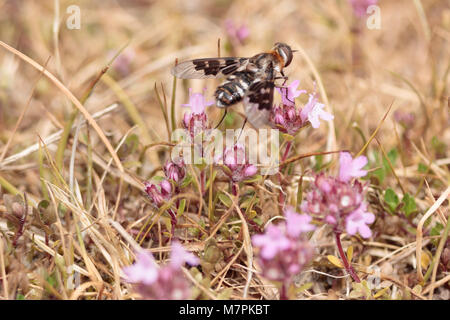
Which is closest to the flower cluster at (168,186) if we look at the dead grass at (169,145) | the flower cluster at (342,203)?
the dead grass at (169,145)

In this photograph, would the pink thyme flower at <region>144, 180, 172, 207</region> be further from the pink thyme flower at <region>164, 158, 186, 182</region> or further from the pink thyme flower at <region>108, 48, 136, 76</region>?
the pink thyme flower at <region>108, 48, 136, 76</region>

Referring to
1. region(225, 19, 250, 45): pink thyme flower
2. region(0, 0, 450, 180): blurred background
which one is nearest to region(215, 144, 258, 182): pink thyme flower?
region(0, 0, 450, 180): blurred background

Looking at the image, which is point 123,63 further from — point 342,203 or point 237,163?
point 342,203

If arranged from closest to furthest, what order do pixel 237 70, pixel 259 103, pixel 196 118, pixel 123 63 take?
pixel 259 103, pixel 196 118, pixel 237 70, pixel 123 63

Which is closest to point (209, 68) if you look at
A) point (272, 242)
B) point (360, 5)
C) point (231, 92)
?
point (231, 92)

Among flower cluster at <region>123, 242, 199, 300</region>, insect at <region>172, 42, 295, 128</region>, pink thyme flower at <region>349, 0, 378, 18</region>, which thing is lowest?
flower cluster at <region>123, 242, 199, 300</region>

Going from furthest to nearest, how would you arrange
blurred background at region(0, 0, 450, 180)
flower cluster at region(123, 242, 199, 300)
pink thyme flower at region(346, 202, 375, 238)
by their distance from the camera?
blurred background at region(0, 0, 450, 180) < pink thyme flower at region(346, 202, 375, 238) < flower cluster at region(123, 242, 199, 300)

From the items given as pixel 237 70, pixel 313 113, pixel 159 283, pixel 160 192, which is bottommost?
pixel 159 283
